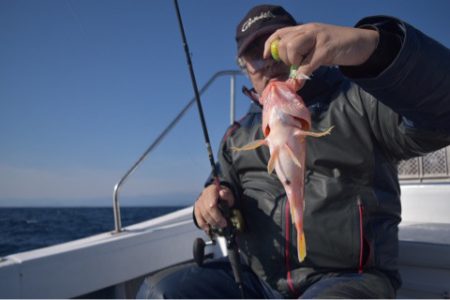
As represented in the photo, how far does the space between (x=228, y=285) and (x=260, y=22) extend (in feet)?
4.78

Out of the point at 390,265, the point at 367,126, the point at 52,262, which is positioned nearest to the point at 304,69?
the point at 367,126

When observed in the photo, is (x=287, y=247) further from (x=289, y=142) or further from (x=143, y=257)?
(x=143, y=257)

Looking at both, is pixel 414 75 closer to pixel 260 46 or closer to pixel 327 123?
pixel 327 123

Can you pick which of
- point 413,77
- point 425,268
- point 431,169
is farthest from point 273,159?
point 431,169

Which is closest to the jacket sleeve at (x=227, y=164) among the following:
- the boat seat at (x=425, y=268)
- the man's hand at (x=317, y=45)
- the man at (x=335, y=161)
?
the man at (x=335, y=161)

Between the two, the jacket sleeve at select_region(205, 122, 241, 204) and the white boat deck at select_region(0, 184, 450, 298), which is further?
the jacket sleeve at select_region(205, 122, 241, 204)

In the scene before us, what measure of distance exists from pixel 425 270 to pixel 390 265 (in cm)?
60

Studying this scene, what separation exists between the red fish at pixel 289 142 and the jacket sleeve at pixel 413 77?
1.06ft

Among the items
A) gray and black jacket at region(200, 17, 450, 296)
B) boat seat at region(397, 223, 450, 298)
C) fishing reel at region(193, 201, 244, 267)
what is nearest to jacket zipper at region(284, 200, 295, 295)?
gray and black jacket at region(200, 17, 450, 296)

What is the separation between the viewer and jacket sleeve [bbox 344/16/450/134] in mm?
1192

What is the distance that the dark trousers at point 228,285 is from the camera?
1.54 metres

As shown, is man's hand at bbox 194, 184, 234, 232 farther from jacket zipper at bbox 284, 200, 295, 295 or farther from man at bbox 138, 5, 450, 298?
jacket zipper at bbox 284, 200, 295, 295

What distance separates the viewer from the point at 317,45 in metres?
1.09

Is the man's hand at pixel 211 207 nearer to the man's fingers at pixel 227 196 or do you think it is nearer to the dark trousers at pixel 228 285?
the man's fingers at pixel 227 196
